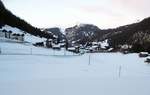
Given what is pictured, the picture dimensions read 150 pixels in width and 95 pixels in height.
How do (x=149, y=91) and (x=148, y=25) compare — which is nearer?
(x=149, y=91)

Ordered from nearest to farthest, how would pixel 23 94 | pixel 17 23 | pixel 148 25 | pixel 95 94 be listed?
pixel 23 94
pixel 95 94
pixel 17 23
pixel 148 25

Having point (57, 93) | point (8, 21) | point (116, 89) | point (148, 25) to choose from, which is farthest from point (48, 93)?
point (148, 25)

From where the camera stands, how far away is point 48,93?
432 inches

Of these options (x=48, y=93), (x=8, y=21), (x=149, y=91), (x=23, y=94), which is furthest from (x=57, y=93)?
(x=8, y=21)

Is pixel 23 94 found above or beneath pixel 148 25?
beneath

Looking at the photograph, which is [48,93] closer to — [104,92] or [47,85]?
[47,85]

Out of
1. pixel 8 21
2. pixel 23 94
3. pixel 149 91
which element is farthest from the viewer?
pixel 8 21

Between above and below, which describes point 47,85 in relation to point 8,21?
below

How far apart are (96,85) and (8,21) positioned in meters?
110

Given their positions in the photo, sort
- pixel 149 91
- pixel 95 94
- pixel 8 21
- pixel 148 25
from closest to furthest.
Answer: pixel 95 94 < pixel 149 91 < pixel 8 21 < pixel 148 25

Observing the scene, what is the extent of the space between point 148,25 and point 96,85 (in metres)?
139

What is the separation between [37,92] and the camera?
11.0 m

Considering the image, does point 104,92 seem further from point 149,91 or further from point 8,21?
point 8,21


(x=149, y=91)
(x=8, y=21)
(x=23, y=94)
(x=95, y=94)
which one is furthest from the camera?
(x=8, y=21)
